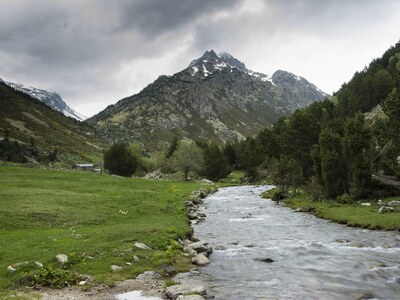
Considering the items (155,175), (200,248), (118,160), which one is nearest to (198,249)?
(200,248)

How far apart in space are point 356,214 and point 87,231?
3005 centimetres

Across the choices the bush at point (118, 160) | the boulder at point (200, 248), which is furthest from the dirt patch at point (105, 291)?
the bush at point (118, 160)

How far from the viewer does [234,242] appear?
101ft

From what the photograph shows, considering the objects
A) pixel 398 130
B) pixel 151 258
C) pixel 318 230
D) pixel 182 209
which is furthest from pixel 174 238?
pixel 398 130

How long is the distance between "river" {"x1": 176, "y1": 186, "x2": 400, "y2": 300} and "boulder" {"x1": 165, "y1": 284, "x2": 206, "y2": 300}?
79 centimetres

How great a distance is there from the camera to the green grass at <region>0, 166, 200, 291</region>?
71.4 feet

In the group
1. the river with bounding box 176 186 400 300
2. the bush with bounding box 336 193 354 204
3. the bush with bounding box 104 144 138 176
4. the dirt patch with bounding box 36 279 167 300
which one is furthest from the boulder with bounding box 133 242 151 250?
the bush with bounding box 104 144 138 176

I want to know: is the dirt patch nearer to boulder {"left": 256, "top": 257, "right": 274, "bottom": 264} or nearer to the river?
the river

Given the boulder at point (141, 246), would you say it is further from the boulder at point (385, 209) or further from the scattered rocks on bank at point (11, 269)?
the boulder at point (385, 209)

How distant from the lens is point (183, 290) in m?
17.2

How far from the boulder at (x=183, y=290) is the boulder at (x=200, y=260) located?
18.1 feet

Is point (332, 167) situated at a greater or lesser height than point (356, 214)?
greater

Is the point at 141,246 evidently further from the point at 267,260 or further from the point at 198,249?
the point at 267,260

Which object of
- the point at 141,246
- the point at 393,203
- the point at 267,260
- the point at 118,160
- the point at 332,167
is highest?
the point at 118,160
